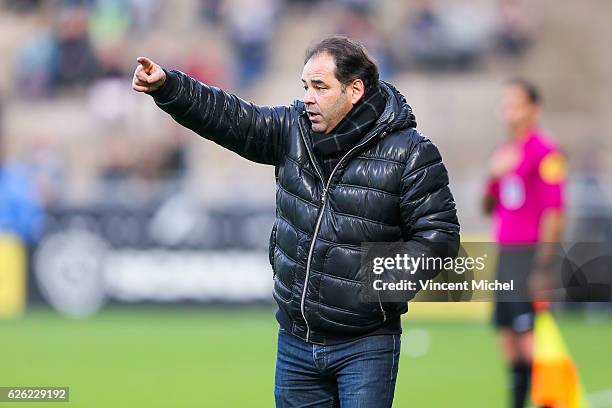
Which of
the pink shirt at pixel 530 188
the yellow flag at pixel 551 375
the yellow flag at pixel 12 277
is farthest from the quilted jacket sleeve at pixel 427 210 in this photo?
the yellow flag at pixel 12 277

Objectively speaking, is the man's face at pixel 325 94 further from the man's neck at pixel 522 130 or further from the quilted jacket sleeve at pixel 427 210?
the man's neck at pixel 522 130

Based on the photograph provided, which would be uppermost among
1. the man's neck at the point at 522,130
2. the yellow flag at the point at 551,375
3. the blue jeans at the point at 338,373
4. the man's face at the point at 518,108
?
the man's face at the point at 518,108

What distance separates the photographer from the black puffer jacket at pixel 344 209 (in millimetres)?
5309

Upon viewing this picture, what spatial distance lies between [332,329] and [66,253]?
12.3 metres

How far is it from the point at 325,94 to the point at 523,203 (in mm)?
4476

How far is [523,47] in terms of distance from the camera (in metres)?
24.0

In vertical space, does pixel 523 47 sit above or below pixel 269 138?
above

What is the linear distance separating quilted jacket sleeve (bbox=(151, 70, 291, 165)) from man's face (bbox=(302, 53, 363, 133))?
0.27 meters

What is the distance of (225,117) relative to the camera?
5.52m

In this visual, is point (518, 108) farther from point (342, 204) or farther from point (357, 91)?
point (342, 204)

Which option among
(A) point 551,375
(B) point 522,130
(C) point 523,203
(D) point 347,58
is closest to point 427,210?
(D) point 347,58

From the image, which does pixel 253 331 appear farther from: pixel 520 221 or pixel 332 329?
pixel 332 329

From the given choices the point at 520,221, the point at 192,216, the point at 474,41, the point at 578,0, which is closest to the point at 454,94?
the point at 474,41

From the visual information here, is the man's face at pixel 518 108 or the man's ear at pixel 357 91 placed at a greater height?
the man's face at pixel 518 108
